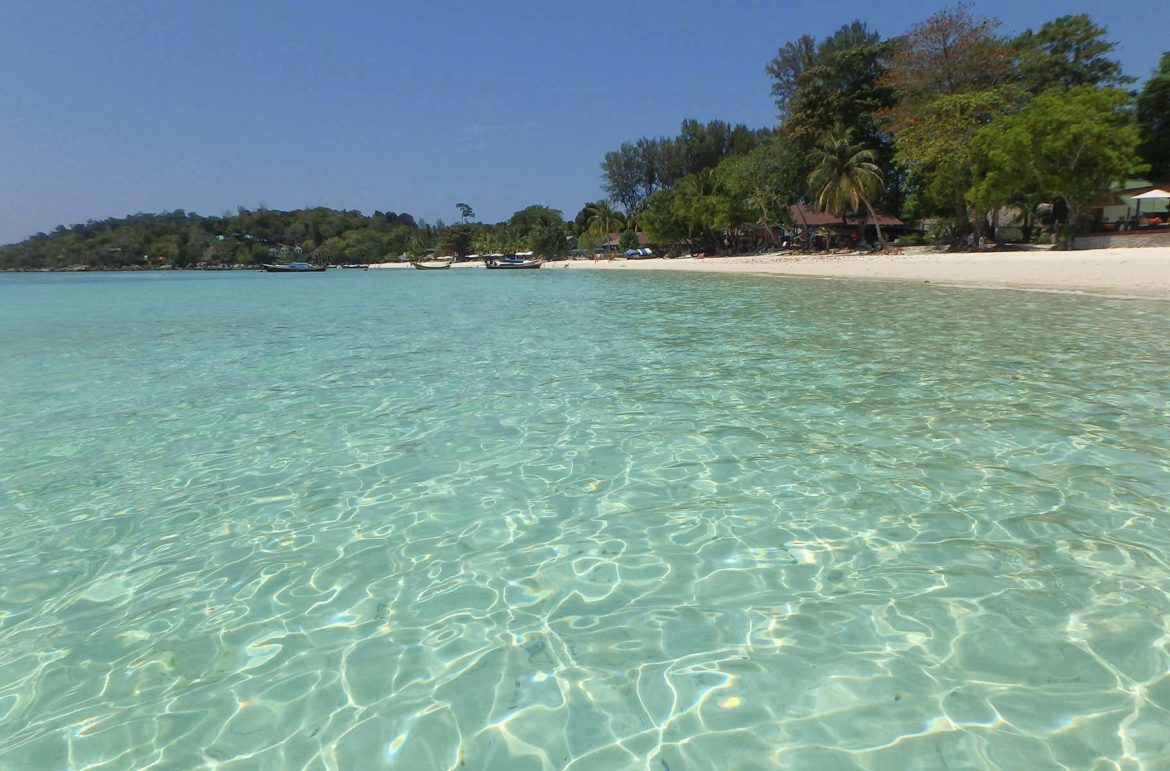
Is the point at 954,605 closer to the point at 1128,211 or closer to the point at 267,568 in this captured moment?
the point at 267,568

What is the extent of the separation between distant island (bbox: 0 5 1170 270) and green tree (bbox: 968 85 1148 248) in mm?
59

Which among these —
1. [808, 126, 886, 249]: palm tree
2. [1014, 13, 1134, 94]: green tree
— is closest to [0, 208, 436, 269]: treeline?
[808, 126, 886, 249]: palm tree

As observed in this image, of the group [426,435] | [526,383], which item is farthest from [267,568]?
[526,383]

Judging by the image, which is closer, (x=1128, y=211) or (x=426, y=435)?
(x=426, y=435)

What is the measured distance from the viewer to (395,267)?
118188 millimetres

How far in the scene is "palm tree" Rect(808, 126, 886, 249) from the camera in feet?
125

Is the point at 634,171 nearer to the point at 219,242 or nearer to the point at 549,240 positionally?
the point at 549,240

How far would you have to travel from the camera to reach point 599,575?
3.39 metres

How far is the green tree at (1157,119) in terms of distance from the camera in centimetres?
3800

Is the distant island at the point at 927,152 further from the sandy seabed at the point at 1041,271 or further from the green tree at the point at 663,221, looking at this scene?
the sandy seabed at the point at 1041,271

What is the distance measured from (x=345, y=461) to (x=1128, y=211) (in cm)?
4527

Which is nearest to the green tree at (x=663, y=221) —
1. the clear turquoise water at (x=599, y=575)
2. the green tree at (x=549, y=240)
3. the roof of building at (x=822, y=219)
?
the roof of building at (x=822, y=219)

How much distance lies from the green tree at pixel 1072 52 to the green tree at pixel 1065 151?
1340cm

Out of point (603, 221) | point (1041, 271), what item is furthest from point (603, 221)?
point (1041, 271)
